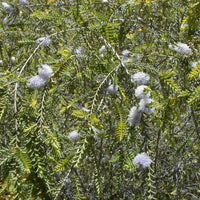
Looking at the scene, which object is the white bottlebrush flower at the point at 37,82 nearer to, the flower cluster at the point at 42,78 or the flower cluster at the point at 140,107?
the flower cluster at the point at 42,78

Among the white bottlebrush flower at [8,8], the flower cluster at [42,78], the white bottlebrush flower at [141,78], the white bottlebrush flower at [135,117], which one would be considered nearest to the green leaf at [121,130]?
the white bottlebrush flower at [135,117]

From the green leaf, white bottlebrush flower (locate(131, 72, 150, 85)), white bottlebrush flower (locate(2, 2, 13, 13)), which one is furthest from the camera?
white bottlebrush flower (locate(2, 2, 13, 13))

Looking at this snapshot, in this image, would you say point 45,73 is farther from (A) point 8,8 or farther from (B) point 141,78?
(A) point 8,8

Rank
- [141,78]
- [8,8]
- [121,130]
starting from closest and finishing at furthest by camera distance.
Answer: [121,130], [141,78], [8,8]

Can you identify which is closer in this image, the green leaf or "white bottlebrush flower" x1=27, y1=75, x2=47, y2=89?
the green leaf

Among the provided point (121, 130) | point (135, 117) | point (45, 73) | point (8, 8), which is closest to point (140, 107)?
point (135, 117)

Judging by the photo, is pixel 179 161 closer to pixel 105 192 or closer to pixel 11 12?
pixel 105 192

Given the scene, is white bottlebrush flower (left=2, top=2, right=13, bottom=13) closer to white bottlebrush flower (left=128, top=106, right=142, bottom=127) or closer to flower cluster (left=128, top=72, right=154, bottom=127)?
flower cluster (left=128, top=72, right=154, bottom=127)

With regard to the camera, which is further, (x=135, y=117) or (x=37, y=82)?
(x=37, y=82)

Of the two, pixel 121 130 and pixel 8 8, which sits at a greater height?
pixel 8 8

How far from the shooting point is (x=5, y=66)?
9.82 ft

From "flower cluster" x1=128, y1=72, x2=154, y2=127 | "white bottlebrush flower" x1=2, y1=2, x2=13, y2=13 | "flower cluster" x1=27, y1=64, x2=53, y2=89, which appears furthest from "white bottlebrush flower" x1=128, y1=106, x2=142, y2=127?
"white bottlebrush flower" x1=2, y1=2, x2=13, y2=13

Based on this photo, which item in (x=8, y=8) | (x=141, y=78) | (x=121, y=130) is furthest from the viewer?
(x=8, y=8)

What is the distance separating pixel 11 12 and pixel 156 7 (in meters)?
1.35
